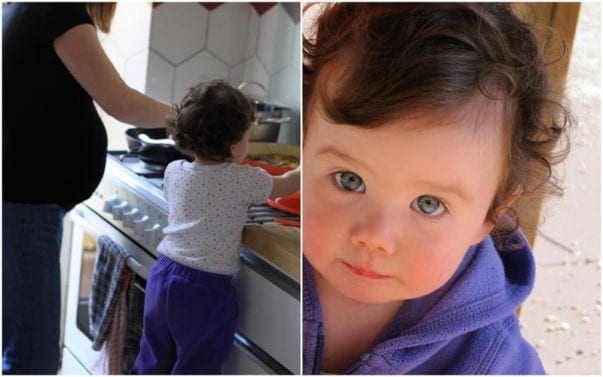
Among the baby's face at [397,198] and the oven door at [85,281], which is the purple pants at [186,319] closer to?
the oven door at [85,281]

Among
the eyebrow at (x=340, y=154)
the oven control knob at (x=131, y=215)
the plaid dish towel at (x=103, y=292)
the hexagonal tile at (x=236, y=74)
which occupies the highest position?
the hexagonal tile at (x=236, y=74)

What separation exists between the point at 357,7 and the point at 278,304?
0.34 metres

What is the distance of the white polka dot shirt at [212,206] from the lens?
922 mm

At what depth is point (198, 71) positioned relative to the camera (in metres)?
0.98

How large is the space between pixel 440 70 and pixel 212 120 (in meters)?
0.30

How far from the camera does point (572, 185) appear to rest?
86 cm

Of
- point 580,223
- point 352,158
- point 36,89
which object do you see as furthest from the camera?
point 36,89

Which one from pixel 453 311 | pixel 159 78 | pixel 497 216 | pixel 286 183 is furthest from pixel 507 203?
pixel 159 78

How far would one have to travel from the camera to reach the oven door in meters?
0.99

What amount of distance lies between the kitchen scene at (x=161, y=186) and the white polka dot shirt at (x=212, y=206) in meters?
0.01

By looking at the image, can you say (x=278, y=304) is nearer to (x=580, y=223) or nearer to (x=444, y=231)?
(x=444, y=231)

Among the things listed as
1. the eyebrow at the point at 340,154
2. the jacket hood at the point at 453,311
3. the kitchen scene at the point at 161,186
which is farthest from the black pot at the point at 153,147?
the jacket hood at the point at 453,311

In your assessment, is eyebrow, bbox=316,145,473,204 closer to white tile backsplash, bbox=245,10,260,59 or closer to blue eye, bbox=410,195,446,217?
blue eye, bbox=410,195,446,217

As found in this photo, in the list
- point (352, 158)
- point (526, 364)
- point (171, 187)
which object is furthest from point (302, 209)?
point (526, 364)
